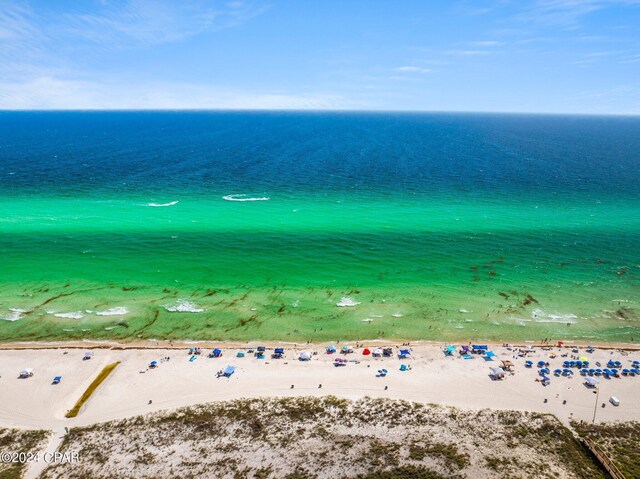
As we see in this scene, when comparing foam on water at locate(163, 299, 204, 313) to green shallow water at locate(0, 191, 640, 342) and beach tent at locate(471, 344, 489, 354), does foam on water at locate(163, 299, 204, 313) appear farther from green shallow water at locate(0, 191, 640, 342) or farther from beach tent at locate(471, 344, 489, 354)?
beach tent at locate(471, 344, 489, 354)

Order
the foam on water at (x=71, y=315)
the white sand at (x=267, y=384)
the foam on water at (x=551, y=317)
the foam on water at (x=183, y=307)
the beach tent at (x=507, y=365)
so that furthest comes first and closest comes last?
the foam on water at (x=183, y=307)
the foam on water at (x=551, y=317)
the foam on water at (x=71, y=315)
the beach tent at (x=507, y=365)
the white sand at (x=267, y=384)

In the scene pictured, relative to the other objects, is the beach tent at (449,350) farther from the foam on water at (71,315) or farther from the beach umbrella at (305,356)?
the foam on water at (71,315)

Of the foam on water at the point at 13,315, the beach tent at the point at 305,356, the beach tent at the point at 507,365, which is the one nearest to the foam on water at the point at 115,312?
the foam on water at the point at 13,315

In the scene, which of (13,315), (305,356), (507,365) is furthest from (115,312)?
(507,365)

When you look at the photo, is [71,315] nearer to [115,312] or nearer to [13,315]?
[115,312]

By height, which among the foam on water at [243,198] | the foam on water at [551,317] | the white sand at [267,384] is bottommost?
the white sand at [267,384]
